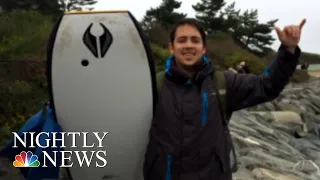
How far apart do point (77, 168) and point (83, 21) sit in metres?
1.03

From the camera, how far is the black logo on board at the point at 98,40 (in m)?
2.73

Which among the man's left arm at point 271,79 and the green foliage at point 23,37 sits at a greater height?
the man's left arm at point 271,79

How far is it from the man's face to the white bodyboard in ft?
1.45

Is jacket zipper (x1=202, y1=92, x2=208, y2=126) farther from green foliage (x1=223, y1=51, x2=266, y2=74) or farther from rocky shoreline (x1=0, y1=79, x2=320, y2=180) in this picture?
green foliage (x1=223, y1=51, x2=266, y2=74)

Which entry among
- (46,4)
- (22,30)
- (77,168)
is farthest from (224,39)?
(77,168)

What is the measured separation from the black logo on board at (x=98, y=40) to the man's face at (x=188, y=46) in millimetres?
551

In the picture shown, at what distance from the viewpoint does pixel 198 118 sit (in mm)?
2260

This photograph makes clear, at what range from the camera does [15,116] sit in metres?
6.36

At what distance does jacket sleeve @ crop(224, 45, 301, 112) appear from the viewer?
2.31 meters

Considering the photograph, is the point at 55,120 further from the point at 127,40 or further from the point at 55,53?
the point at 127,40

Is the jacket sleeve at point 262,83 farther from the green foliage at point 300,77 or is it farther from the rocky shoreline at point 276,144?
the green foliage at point 300,77

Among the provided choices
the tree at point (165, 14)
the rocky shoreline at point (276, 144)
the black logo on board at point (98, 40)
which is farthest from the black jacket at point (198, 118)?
the tree at point (165, 14)

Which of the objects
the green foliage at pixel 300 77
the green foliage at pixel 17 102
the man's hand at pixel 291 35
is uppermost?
the man's hand at pixel 291 35

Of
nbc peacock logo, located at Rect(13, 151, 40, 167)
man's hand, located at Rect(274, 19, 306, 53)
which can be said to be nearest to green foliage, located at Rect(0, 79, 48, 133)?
nbc peacock logo, located at Rect(13, 151, 40, 167)
